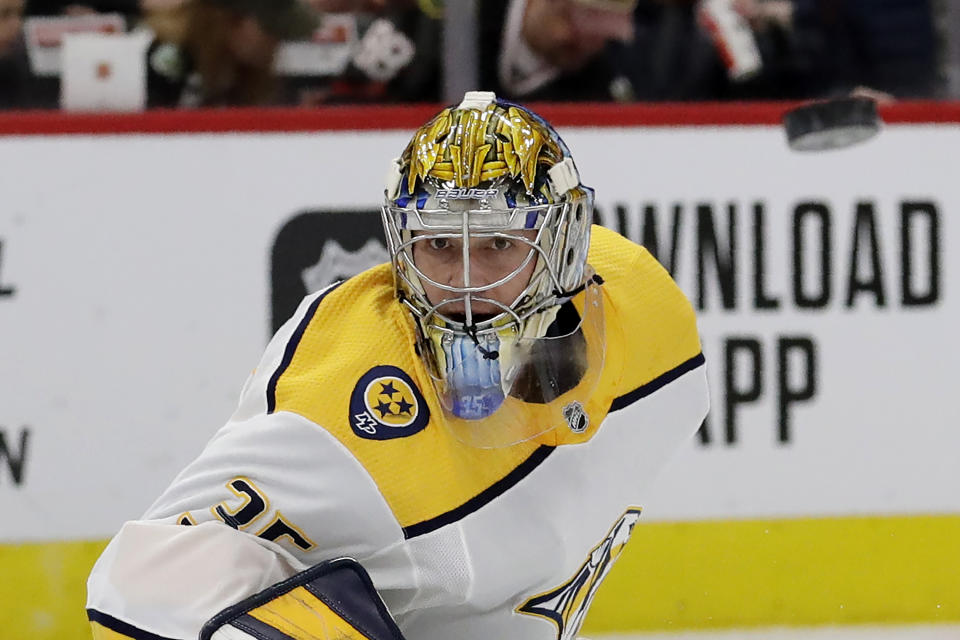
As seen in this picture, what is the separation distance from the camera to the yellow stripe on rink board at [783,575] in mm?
3123

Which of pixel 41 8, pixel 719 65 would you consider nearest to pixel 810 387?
pixel 719 65

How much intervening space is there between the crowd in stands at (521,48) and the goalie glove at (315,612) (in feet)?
5.65

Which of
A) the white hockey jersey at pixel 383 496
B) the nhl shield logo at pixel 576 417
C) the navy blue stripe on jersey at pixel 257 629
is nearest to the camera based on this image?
the navy blue stripe on jersey at pixel 257 629

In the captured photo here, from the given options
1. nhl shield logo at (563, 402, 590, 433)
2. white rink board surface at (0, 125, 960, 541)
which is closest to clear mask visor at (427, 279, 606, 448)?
nhl shield logo at (563, 402, 590, 433)

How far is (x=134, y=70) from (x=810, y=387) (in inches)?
64.3

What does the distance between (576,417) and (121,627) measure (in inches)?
25.4

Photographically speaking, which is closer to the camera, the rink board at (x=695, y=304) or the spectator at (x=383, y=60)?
the rink board at (x=695, y=304)

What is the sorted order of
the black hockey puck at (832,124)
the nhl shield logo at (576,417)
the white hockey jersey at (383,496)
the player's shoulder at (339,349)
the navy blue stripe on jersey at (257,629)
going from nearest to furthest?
the navy blue stripe on jersey at (257,629) < the white hockey jersey at (383,496) < the player's shoulder at (339,349) < the nhl shield logo at (576,417) < the black hockey puck at (832,124)

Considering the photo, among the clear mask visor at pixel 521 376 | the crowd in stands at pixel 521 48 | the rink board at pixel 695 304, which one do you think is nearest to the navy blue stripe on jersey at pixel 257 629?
the clear mask visor at pixel 521 376

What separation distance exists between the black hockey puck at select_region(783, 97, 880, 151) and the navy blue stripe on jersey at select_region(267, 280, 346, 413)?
4.86ft

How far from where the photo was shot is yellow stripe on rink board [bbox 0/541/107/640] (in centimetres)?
304

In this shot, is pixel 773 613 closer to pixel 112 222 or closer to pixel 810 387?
pixel 810 387

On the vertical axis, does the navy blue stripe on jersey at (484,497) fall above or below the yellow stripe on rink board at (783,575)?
above

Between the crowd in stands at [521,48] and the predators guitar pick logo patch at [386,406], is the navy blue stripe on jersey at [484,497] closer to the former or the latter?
the predators guitar pick logo patch at [386,406]
